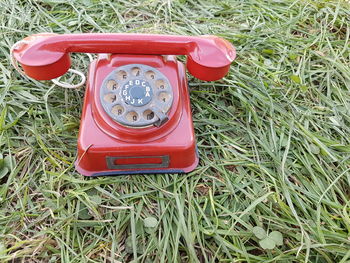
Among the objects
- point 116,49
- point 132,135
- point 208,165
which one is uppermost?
point 116,49

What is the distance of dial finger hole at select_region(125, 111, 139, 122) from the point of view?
945 millimetres

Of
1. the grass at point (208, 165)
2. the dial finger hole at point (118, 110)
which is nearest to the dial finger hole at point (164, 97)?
the dial finger hole at point (118, 110)

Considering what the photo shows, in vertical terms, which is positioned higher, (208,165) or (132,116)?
(132,116)

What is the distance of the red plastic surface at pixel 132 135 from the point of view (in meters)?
0.96

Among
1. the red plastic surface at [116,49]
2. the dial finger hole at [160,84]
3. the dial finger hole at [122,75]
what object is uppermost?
the red plastic surface at [116,49]

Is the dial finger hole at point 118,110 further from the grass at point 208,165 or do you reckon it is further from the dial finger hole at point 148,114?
the grass at point 208,165

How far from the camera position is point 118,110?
959mm

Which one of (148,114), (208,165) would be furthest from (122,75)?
(208,165)

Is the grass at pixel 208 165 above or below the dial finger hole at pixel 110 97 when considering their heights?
below

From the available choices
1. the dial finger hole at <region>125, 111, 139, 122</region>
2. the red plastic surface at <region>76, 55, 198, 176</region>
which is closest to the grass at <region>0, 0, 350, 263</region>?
the red plastic surface at <region>76, 55, 198, 176</region>

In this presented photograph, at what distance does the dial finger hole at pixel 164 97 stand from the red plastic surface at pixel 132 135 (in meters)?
0.02

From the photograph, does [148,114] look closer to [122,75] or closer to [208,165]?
[122,75]

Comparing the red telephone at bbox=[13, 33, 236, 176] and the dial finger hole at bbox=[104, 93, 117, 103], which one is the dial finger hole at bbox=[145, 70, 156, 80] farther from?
the dial finger hole at bbox=[104, 93, 117, 103]

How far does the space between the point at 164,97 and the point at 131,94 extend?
0.09 metres
